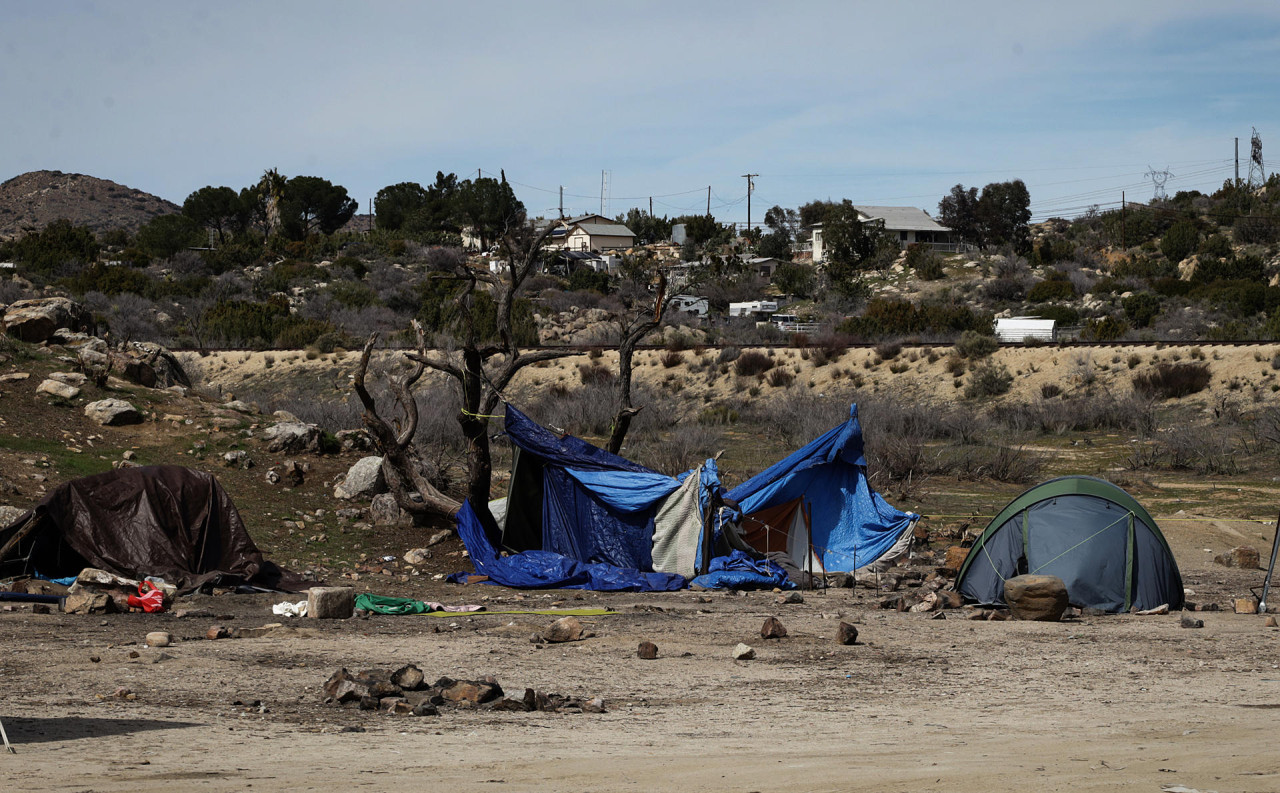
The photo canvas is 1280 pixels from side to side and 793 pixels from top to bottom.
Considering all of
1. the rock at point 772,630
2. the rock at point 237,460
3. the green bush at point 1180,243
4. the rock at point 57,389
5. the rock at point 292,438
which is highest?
the green bush at point 1180,243

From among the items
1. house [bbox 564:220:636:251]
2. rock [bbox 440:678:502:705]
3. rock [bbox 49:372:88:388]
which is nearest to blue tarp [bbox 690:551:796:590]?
rock [bbox 440:678:502:705]

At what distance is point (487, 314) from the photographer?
49094mm

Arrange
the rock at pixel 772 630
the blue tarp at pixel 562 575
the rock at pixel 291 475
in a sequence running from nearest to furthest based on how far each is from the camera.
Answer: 1. the rock at pixel 772 630
2. the blue tarp at pixel 562 575
3. the rock at pixel 291 475

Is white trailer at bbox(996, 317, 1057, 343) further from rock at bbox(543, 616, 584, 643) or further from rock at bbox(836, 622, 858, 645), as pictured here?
rock at bbox(543, 616, 584, 643)

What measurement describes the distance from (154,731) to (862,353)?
36127mm

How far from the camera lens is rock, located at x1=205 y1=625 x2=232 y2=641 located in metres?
10.8

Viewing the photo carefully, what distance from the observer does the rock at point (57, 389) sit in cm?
1980

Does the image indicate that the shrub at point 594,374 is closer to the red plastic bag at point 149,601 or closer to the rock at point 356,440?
the rock at point 356,440

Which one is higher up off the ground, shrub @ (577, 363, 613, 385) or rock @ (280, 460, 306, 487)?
shrub @ (577, 363, 613, 385)

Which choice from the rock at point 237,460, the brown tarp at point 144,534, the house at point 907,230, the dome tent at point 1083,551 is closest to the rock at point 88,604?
the brown tarp at point 144,534

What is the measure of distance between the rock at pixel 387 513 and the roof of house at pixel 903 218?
6739 centimetres

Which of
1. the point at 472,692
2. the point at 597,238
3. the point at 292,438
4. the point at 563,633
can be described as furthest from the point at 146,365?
the point at 597,238

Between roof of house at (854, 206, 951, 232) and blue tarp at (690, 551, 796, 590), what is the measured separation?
68119 mm

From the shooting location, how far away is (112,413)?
19562 mm
